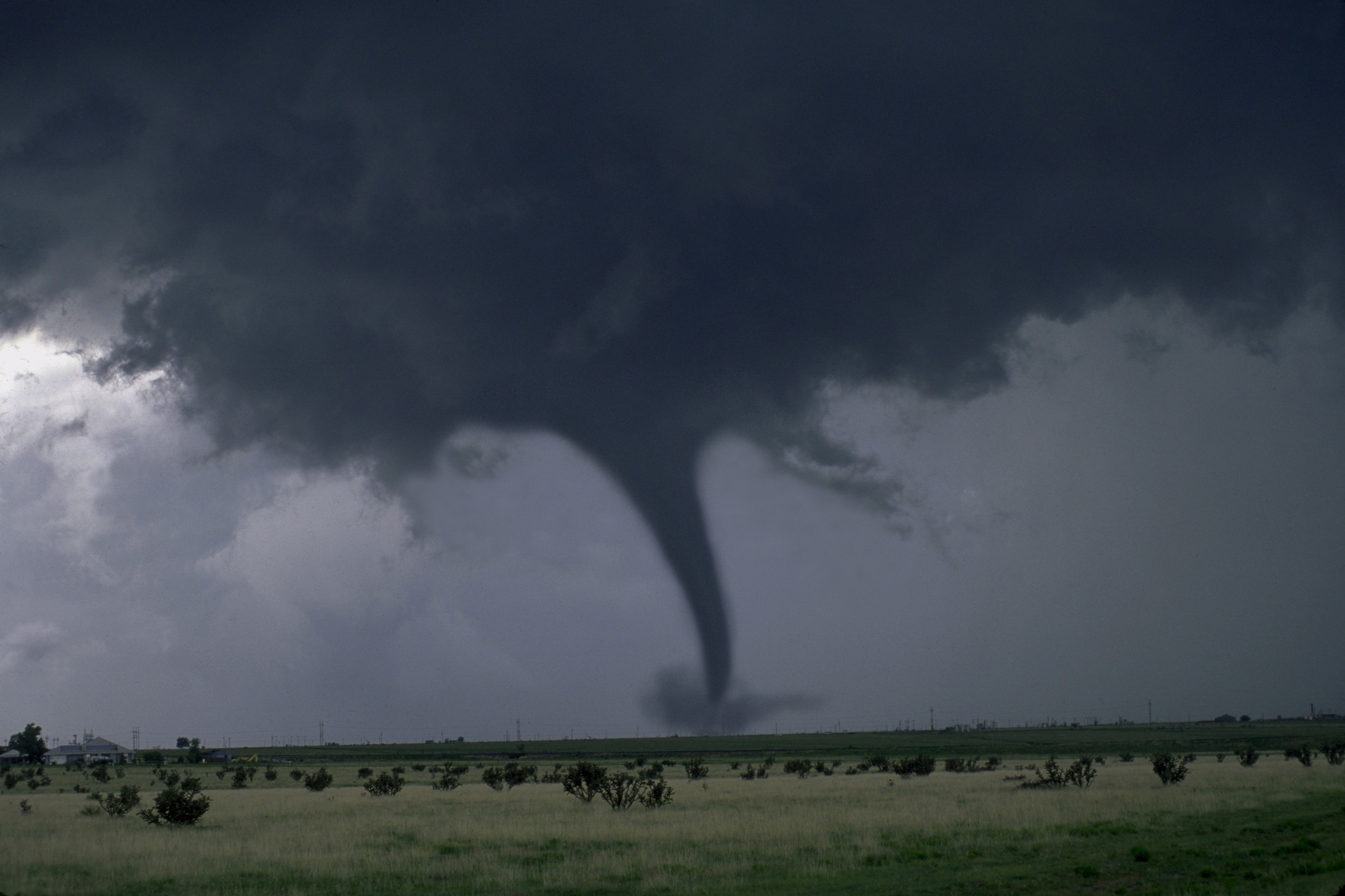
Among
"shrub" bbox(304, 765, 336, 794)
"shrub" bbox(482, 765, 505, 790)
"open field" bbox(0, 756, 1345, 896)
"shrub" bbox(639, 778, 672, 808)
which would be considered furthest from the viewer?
"shrub" bbox(304, 765, 336, 794)

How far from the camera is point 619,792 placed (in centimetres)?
4462

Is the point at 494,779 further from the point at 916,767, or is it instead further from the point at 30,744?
the point at 30,744

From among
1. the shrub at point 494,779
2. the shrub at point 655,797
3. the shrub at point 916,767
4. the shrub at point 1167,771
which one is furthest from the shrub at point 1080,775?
the shrub at point 494,779

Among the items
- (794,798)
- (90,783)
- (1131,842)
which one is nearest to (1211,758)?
(794,798)

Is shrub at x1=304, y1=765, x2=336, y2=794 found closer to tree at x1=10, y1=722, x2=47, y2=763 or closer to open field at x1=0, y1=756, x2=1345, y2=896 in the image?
open field at x1=0, y1=756, x2=1345, y2=896

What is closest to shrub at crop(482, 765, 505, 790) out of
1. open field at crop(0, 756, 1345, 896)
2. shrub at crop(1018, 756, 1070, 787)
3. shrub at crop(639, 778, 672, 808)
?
open field at crop(0, 756, 1345, 896)

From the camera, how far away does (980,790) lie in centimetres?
5128

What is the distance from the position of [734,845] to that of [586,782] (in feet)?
67.6

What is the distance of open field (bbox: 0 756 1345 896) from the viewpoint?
21.6 m

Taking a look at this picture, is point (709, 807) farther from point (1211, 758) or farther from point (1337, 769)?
point (1211, 758)

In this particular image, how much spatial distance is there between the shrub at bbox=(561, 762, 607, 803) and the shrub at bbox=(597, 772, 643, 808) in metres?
0.26

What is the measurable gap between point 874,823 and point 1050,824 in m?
5.66

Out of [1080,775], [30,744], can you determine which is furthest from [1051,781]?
[30,744]

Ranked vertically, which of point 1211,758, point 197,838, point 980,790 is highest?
point 197,838
